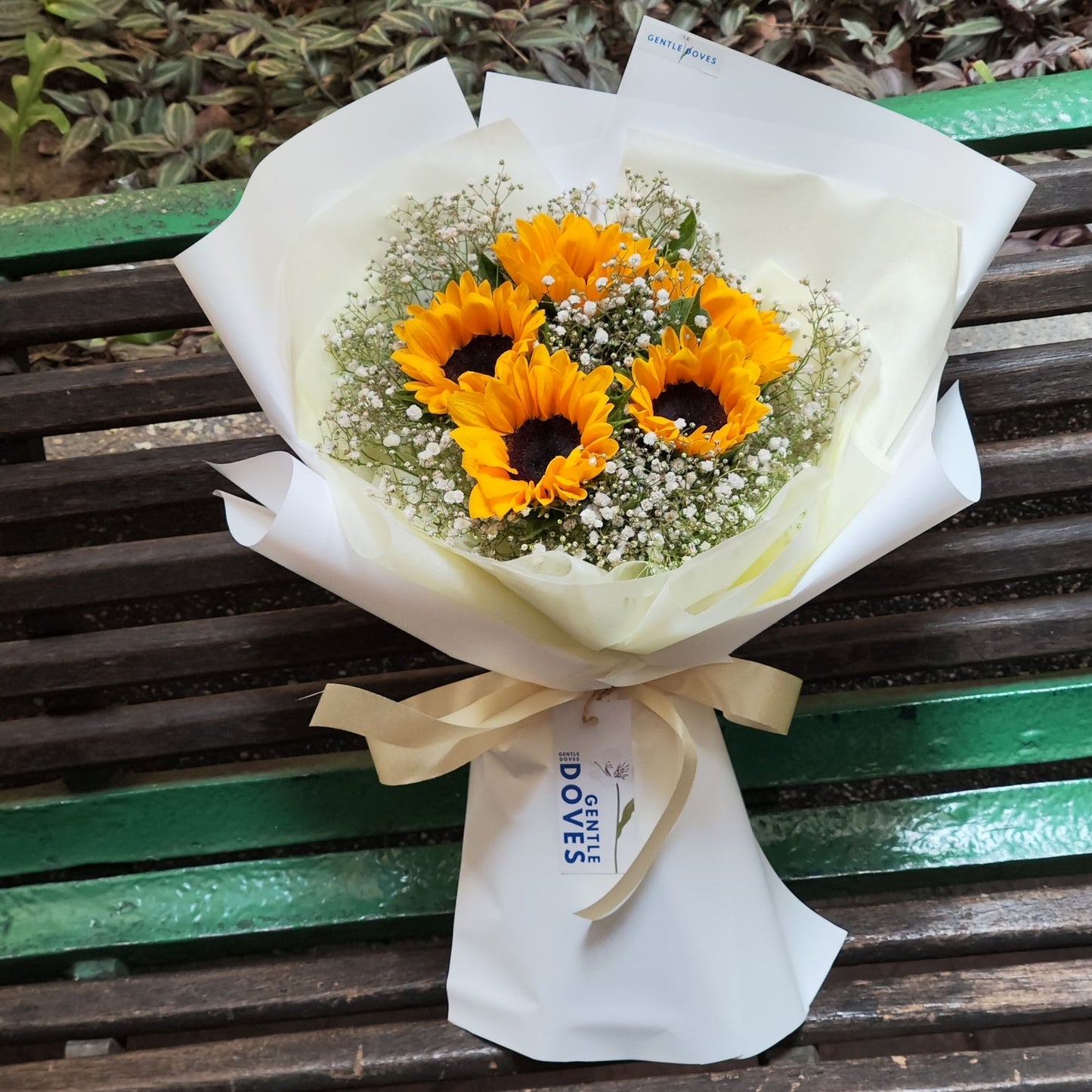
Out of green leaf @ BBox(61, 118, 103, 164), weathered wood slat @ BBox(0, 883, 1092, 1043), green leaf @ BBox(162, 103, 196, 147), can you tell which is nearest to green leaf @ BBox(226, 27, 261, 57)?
green leaf @ BBox(162, 103, 196, 147)

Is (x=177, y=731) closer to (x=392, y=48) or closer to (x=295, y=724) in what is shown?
(x=295, y=724)

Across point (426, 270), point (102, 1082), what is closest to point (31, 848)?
point (102, 1082)

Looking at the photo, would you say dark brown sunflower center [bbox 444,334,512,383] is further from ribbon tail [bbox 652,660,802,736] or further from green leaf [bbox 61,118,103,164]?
green leaf [bbox 61,118,103,164]

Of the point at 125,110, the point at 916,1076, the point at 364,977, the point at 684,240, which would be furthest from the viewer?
the point at 125,110

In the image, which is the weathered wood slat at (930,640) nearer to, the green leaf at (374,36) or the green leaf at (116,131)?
the green leaf at (374,36)

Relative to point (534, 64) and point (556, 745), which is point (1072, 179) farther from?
point (556, 745)

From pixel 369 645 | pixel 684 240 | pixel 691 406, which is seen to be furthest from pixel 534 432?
pixel 369 645
